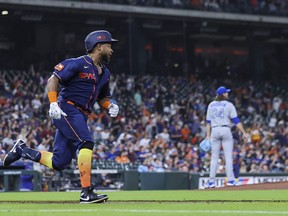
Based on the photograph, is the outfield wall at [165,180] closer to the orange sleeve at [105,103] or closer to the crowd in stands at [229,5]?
the orange sleeve at [105,103]

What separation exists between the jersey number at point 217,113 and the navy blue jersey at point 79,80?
6.42m

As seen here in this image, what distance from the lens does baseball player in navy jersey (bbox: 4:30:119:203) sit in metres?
9.04

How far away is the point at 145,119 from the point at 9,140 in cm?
651

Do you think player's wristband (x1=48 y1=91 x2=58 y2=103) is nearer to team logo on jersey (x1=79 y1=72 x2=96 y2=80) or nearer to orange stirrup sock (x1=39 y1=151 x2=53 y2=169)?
team logo on jersey (x1=79 y1=72 x2=96 y2=80)

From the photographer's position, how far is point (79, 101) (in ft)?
30.7

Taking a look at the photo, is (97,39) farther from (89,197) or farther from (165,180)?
(165,180)

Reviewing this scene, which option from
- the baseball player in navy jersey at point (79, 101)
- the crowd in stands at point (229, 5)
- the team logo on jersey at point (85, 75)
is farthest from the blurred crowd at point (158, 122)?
the team logo on jersey at point (85, 75)

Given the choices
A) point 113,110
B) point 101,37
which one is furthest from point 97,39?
point 113,110

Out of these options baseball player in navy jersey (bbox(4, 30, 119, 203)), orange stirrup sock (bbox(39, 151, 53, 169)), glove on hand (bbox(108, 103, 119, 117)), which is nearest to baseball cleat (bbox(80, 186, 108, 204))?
baseball player in navy jersey (bbox(4, 30, 119, 203))

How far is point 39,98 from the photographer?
26344 millimetres

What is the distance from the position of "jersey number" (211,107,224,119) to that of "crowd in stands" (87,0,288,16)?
48.8 ft

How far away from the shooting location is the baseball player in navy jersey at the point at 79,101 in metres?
9.04

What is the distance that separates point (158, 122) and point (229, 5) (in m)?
7.85

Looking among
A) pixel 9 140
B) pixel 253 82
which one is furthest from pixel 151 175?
pixel 253 82
